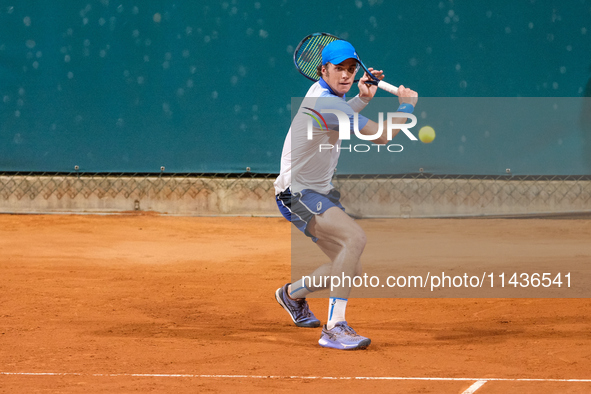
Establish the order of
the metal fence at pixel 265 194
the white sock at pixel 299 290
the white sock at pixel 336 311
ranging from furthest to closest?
the metal fence at pixel 265 194 → the white sock at pixel 299 290 → the white sock at pixel 336 311

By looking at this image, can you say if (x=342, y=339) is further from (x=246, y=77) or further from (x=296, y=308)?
(x=246, y=77)

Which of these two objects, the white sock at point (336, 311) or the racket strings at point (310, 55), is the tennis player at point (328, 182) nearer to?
the white sock at point (336, 311)

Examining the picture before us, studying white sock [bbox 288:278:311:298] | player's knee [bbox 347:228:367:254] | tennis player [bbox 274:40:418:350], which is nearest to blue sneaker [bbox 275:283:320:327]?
white sock [bbox 288:278:311:298]

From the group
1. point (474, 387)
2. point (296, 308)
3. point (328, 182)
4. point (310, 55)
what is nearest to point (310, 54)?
point (310, 55)

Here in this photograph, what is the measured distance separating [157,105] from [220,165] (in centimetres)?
129

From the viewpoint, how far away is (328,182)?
4367 millimetres

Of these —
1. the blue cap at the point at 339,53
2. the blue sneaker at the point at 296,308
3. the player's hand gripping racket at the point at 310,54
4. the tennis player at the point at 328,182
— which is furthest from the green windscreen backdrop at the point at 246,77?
the blue cap at the point at 339,53

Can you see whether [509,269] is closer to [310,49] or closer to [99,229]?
[310,49]

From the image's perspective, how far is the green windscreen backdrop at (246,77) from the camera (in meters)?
10.7

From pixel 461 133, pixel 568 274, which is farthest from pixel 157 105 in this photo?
pixel 568 274

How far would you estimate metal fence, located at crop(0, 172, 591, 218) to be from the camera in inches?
417

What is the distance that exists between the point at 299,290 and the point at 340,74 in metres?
1.38

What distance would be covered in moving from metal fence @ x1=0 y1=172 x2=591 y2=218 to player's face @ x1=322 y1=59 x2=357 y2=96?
6.48m

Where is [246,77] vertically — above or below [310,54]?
above
